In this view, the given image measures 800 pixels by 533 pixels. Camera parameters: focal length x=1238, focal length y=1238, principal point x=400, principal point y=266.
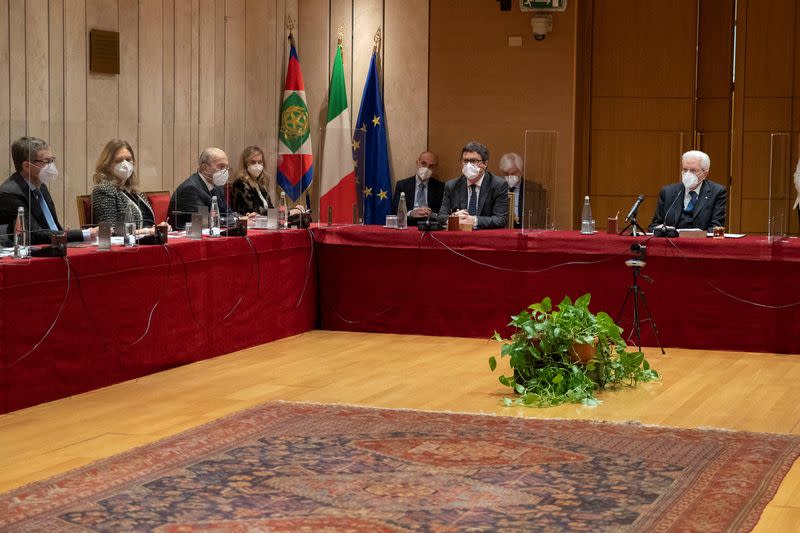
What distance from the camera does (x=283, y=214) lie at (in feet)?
28.2

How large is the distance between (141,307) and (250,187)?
194 cm

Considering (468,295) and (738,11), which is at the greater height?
(738,11)

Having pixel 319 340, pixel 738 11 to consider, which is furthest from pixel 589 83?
pixel 319 340

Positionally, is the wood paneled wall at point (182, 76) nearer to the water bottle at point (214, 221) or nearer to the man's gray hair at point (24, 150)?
the man's gray hair at point (24, 150)

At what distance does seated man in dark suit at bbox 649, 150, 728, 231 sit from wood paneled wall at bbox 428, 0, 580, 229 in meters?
2.21

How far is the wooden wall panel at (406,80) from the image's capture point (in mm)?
11219

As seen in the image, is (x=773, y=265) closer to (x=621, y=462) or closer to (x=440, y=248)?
(x=440, y=248)

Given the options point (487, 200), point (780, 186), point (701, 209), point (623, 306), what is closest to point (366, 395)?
point (623, 306)

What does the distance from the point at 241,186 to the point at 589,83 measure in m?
4.18

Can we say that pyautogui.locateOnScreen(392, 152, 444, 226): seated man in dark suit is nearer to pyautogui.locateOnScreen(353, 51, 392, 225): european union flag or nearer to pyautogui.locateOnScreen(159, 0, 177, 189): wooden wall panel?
pyautogui.locateOnScreen(353, 51, 392, 225): european union flag

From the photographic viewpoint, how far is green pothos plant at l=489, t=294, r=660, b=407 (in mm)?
6301

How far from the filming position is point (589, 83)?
37.4 ft

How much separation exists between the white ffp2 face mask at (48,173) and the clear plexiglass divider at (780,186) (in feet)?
14.3

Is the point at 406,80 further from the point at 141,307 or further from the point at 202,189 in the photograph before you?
the point at 141,307
